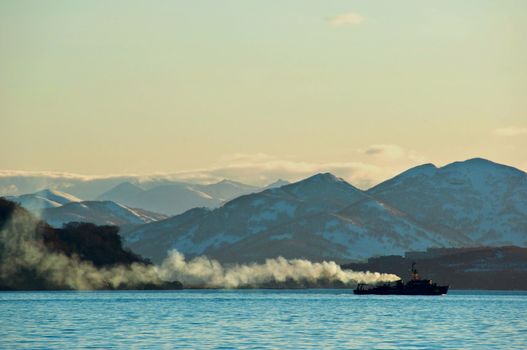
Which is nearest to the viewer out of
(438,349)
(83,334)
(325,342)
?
(438,349)

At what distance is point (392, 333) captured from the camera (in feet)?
570

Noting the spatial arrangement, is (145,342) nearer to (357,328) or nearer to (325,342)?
(325,342)

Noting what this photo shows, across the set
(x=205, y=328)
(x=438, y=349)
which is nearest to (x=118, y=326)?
(x=205, y=328)

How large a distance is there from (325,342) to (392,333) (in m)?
22.4

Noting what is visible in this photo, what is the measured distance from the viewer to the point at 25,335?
164 m

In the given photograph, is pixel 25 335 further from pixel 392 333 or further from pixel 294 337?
pixel 392 333

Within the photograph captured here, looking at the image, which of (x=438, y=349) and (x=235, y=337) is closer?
(x=438, y=349)

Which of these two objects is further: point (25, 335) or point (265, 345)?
point (25, 335)

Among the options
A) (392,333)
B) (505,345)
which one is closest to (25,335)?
(392,333)

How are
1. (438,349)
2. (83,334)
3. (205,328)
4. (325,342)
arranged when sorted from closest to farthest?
(438,349)
(325,342)
(83,334)
(205,328)

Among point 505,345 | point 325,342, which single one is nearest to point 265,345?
point 325,342

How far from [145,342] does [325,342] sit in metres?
22.0

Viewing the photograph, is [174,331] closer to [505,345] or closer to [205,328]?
[205,328]

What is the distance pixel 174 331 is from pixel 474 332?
140 ft
